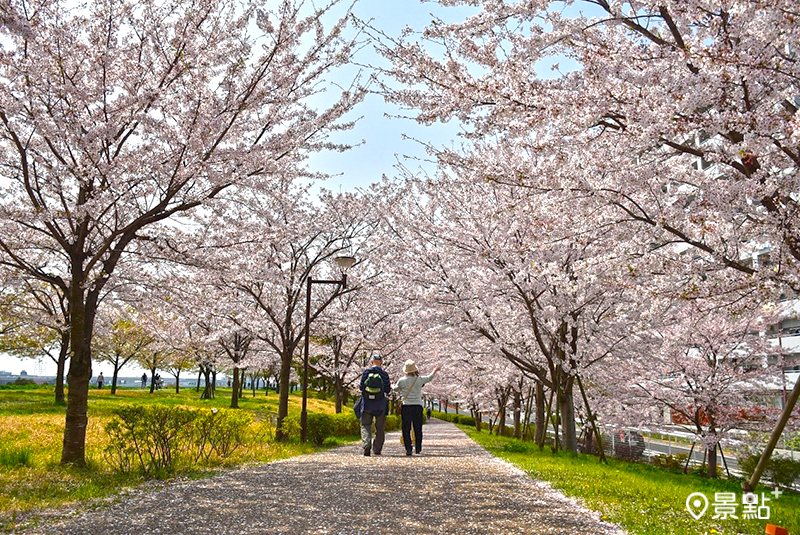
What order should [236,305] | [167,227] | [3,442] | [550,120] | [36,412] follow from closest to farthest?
1. [550,120]
2. [3,442]
3. [167,227]
4. [236,305]
5. [36,412]

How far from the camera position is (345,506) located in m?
4.95

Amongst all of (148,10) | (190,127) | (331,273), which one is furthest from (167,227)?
(331,273)

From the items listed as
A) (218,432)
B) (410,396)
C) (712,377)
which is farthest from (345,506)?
(712,377)

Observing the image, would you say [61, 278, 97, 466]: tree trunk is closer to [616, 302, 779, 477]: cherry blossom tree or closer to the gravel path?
the gravel path

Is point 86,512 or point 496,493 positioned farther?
point 496,493

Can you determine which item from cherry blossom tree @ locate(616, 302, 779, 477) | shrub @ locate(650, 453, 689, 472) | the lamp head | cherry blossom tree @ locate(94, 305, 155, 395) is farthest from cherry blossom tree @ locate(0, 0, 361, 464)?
cherry blossom tree @ locate(94, 305, 155, 395)

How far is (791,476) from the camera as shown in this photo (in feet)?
38.2

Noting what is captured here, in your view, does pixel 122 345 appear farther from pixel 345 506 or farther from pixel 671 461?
pixel 345 506

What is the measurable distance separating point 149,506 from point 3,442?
5604 millimetres

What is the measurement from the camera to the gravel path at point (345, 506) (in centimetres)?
416

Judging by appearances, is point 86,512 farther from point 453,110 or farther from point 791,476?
point 791,476

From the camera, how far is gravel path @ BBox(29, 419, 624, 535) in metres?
4.16

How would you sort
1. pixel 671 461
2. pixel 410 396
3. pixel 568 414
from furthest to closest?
pixel 671 461 → pixel 568 414 → pixel 410 396

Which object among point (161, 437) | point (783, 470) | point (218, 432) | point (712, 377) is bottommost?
point (783, 470)
